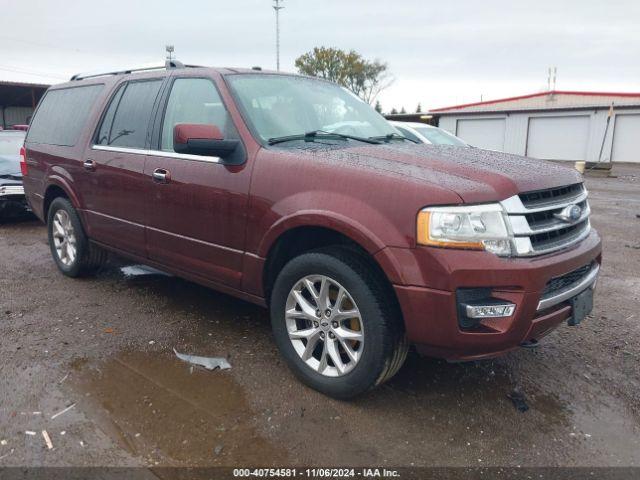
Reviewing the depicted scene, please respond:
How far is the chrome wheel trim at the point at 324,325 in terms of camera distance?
2.93 metres

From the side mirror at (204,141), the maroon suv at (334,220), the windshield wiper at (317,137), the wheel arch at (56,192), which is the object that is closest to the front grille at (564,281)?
the maroon suv at (334,220)

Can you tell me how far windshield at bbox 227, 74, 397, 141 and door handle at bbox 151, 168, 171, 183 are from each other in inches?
30.2

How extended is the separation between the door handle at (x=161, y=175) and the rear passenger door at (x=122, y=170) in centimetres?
11

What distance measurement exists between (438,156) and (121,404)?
234 cm

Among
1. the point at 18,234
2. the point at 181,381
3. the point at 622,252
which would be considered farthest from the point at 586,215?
the point at 18,234

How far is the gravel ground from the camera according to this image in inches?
102

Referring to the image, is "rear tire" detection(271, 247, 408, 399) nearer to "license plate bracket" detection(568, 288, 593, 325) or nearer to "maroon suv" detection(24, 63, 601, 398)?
"maroon suv" detection(24, 63, 601, 398)

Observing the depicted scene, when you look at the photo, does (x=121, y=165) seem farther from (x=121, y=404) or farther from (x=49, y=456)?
(x=49, y=456)

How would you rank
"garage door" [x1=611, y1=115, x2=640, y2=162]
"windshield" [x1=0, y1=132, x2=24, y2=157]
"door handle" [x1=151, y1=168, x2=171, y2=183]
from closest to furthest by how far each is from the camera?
"door handle" [x1=151, y1=168, x2=171, y2=183] → "windshield" [x1=0, y1=132, x2=24, y2=157] → "garage door" [x1=611, y1=115, x2=640, y2=162]

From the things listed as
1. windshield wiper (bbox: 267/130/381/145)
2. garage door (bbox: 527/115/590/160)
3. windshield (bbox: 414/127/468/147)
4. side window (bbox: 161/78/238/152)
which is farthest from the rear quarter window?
garage door (bbox: 527/115/590/160)

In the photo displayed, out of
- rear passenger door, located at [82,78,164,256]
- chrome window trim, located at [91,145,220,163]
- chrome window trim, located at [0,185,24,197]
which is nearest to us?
chrome window trim, located at [91,145,220,163]

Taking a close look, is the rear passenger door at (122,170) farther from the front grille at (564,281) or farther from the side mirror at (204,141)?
the front grille at (564,281)

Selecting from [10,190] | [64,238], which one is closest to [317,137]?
[64,238]

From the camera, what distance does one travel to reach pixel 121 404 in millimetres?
2984
